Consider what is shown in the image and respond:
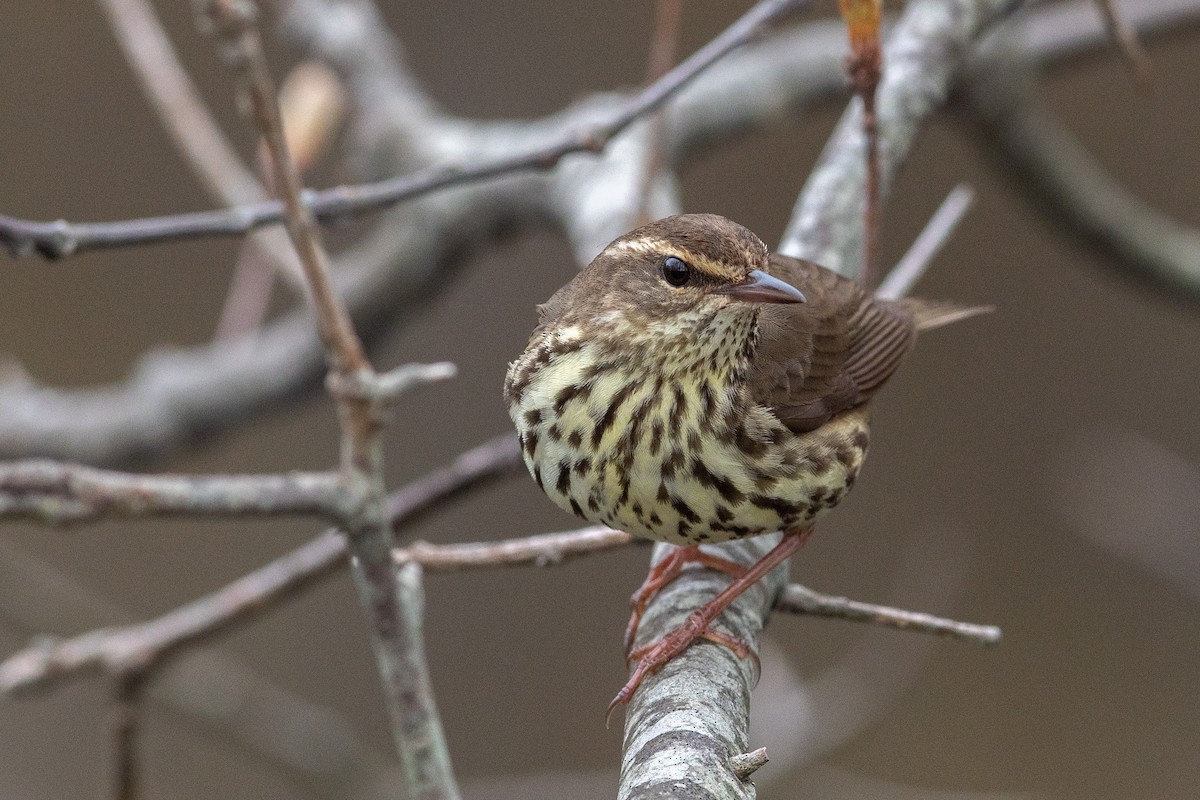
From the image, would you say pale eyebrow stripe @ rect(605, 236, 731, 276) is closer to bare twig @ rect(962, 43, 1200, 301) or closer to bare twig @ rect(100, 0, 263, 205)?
bare twig @ rect(100, 0, 263, 205)

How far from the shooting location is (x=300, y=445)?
838 centimetres

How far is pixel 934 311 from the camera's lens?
4.14m

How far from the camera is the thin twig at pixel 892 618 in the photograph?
2467 millimetres

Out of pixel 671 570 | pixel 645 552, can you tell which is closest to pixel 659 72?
pixel 671 570

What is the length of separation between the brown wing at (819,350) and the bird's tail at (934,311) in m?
0.30

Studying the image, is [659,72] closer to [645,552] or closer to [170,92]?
[170,92]

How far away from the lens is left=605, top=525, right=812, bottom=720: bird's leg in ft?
8.54

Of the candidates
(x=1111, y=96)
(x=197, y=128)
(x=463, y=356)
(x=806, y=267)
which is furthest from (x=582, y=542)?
(x=1111, y=96)

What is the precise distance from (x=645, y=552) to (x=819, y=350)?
4.34m

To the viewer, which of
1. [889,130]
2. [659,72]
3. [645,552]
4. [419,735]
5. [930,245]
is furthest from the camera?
[645,552]

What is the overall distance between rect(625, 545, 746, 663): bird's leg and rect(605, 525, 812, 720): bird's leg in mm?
91

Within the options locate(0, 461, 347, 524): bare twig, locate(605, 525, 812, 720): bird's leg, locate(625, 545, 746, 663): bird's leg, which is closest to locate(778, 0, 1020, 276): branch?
locate(625, 545, 746, 663): bird's leg

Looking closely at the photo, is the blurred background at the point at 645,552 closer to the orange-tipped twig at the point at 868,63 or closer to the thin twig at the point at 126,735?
the orange-tipped twig at the point at 868,63

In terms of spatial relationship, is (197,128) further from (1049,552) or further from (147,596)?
(1049,552)
